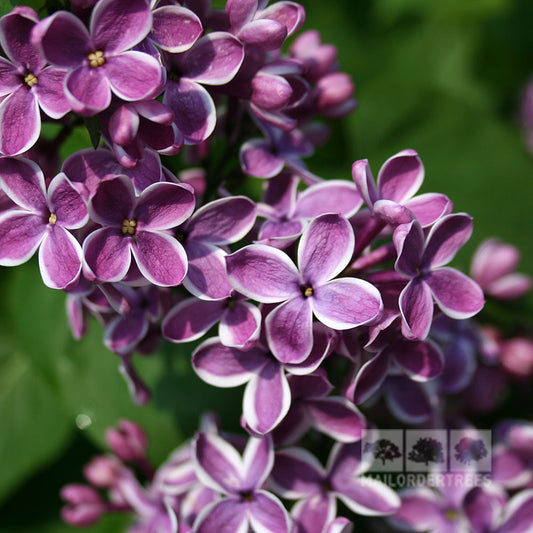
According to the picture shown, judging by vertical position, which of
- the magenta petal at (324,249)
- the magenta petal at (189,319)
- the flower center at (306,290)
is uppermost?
the magenta petal at (324,249)

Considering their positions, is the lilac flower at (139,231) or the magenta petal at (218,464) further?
the magenta petal at (218,464)

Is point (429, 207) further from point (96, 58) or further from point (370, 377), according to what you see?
point (96, 58)

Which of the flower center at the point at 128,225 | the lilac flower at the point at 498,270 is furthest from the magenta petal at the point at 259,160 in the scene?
the lilac flower at the point at 498,270

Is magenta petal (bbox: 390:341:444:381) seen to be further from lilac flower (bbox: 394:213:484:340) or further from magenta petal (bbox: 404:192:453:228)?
magenta petal (bbox: 404:192:453:228)

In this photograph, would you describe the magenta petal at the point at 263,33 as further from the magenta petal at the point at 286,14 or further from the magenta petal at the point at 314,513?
the magenta petal at the point at 314,513

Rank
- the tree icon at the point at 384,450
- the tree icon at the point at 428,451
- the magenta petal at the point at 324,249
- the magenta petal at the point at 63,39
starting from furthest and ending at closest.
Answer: the tree icon at the point at 428,451 → the tree icon at the point at 384,450 → the magenta petal at the point at 324,249 → the magenta petal at the point at 63,39

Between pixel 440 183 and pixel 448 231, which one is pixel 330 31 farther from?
pixel 448 231
